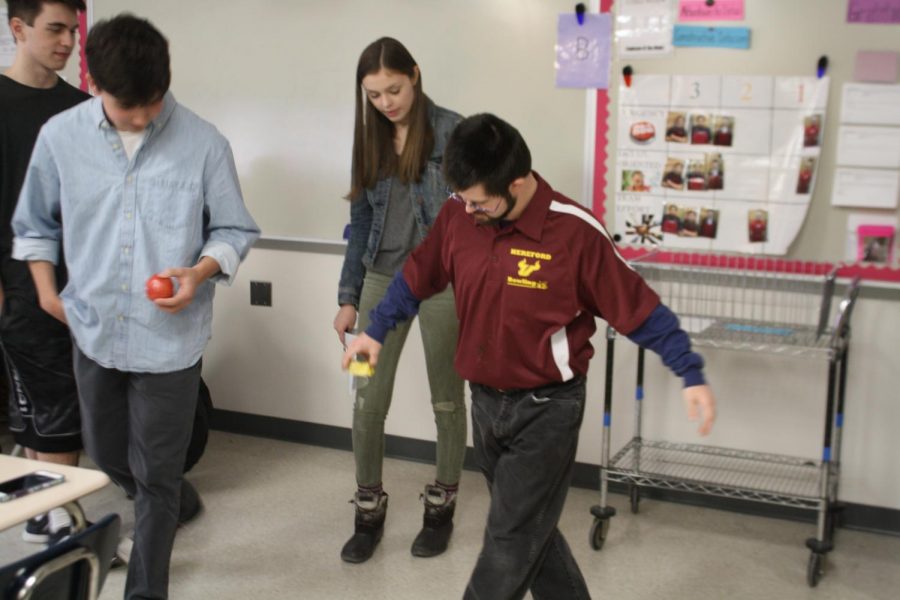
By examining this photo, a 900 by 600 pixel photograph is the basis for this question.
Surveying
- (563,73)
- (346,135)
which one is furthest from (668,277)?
(346,135)

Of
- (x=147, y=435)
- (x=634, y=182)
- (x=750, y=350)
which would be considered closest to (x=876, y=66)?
(x=634, y=182)

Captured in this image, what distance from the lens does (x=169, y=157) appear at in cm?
223

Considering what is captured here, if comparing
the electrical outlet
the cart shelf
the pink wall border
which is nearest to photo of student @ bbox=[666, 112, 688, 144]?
the cart shelf

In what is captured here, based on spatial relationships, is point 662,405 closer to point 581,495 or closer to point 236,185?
point 581,495

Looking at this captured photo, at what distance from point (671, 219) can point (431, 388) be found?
102 cm

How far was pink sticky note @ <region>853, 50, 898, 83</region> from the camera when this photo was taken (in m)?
2.89

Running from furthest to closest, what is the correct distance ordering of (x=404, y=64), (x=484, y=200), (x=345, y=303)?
1. (x=345, y=303)
2. (x=404, y=64)
3. (x=484, y=200)

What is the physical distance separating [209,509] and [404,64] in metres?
1.71

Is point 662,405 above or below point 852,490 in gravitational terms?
above

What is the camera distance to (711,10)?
10.1ft

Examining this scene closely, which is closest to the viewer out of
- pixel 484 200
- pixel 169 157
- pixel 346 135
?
pixel 484 200

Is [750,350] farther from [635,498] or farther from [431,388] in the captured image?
[431,388]

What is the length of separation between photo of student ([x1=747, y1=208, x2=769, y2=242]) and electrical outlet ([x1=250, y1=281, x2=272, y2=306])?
1.94 metres

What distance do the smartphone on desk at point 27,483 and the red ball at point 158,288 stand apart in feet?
1.74
